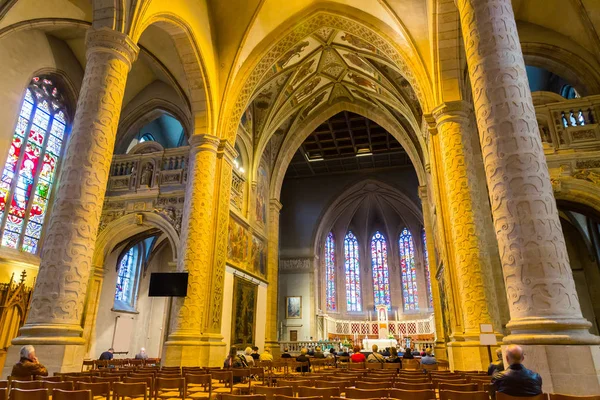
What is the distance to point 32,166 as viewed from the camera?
12391 millimetres

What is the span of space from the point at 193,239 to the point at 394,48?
865 centimetres

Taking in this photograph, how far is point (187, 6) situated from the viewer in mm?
11477

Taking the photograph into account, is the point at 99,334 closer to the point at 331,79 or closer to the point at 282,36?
the point at 282,36

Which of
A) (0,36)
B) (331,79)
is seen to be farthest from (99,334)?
(331,79)

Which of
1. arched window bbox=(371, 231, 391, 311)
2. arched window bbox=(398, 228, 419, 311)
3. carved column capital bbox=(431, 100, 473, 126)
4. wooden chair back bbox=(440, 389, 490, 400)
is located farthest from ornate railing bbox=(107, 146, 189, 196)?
arched window bbox=(398, 228, 419, 311)

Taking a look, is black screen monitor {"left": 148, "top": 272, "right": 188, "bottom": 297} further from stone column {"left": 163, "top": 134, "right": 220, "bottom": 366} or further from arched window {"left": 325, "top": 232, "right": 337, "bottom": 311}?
arched window {"left": 325, "top": 232, "right": 337, "bottom": 311}

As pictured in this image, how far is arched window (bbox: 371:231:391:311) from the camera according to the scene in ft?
95.1

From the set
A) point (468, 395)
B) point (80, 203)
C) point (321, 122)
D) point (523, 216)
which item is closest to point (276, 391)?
point (468, 395)

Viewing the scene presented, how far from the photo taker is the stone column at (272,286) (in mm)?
17391

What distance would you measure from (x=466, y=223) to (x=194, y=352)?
7.52 metres

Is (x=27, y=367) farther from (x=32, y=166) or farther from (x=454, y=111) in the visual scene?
(x=454, y=111)

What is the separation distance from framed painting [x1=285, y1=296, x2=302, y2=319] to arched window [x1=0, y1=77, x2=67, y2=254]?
51.1 ft

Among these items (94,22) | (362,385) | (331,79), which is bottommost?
(362,385)

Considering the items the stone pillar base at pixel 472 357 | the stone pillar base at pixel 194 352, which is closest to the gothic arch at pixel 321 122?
the stone pillar base at pixel 194 352
